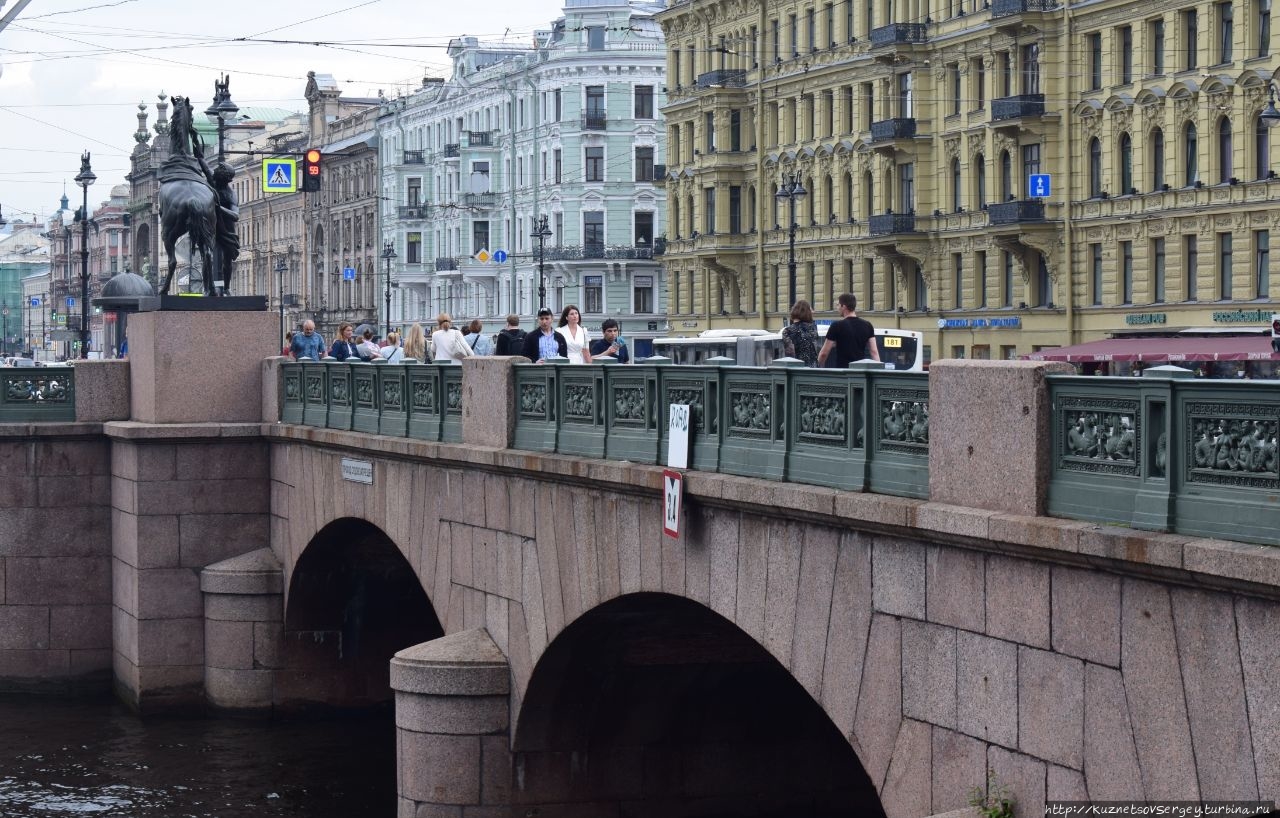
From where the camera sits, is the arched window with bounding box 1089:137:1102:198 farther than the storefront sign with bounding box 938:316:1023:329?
No

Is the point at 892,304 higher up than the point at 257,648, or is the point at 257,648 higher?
the point at 892,304

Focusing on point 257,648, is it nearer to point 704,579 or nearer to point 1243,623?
point 704,579

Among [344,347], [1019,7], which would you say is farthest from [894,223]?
[344,347]

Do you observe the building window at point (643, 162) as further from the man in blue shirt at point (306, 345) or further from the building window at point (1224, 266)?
the man in blue shirt at point (306, 345)

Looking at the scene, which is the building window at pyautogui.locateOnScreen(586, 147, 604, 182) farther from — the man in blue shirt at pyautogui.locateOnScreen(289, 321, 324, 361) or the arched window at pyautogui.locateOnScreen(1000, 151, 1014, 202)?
the man in blue shirt at pyautogui.locateOnScreen(289, 321, 324, 361)

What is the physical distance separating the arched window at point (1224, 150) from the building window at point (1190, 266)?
5.73ft

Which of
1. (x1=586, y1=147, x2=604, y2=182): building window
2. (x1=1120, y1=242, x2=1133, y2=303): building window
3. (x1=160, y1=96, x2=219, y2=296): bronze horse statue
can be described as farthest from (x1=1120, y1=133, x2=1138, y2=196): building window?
(x1=586, y1=147, x2=604, y2=182): building window

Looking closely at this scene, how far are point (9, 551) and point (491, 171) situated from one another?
70.8 m

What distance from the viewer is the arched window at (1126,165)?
4969 centimetres

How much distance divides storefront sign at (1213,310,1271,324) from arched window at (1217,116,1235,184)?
9.00ft

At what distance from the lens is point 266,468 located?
24172 mm

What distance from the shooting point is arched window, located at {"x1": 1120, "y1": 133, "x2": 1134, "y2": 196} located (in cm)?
4969

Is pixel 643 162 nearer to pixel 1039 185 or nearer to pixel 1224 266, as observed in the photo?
pixel 1039 185

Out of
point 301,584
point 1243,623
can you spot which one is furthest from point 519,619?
point 1243,623
